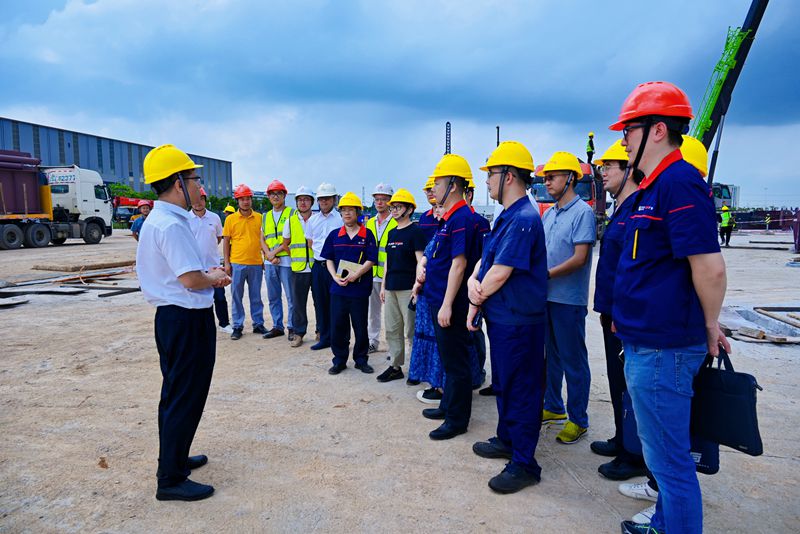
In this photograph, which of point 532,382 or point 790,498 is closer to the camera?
point 790,498

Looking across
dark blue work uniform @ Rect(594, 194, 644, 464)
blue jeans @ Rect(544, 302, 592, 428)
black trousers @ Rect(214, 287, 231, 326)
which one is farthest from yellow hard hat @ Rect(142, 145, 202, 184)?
black trousers @ Rect(214, 287, 231, 326)

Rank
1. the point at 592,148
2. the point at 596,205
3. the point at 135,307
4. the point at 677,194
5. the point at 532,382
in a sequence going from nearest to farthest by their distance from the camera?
the point at 677,194
the point at 532,382
the point at 135,307
the point at 596,205
the point at 592,148

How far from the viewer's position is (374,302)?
5.92m

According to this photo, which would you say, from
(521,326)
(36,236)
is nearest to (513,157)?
(521,326)

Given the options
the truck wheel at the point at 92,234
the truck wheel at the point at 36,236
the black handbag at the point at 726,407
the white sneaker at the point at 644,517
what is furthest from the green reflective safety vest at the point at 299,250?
the truck wheel at the point at 92,234

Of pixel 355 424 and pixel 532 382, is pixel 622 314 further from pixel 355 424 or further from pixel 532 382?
pixel 355 424

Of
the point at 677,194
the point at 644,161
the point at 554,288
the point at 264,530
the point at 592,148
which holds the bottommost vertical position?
the point at 264,530

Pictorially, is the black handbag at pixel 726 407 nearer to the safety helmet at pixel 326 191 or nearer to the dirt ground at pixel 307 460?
the dirt ground at pixel 307 460

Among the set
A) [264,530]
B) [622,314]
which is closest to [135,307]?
[264,530]

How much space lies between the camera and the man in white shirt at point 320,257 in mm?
5855

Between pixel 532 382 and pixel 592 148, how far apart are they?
57.5 feet

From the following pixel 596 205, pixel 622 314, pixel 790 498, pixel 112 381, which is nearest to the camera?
pixel 622 314

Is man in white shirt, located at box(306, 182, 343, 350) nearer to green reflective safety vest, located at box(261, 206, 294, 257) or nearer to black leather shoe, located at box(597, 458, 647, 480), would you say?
green reflective safety vest, located at box(261, 206, 294, 257)

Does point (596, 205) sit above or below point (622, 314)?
above
